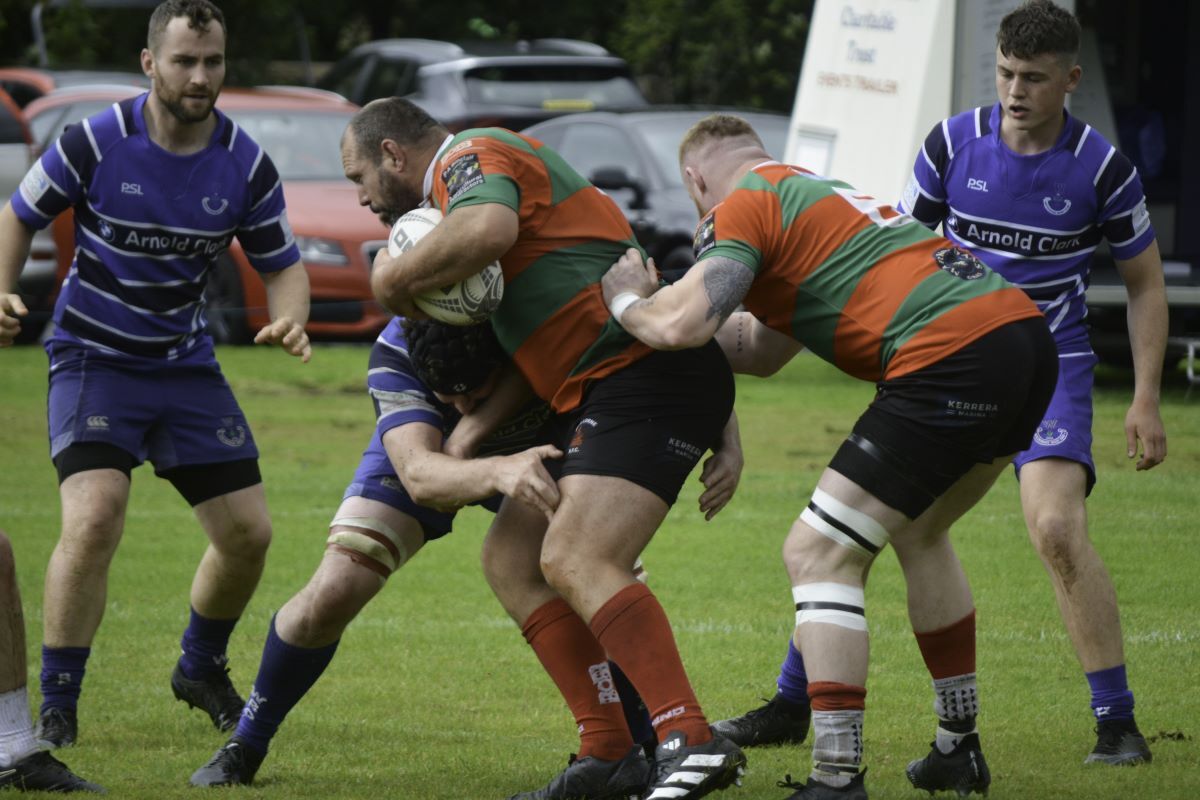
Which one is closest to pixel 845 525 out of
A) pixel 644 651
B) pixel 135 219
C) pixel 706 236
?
pixel 644 651

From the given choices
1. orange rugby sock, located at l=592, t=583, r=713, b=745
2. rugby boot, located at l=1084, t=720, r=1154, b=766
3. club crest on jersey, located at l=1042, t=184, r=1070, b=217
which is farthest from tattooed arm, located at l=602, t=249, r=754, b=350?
rugby boot, located at l=1084, t=720, r=1154, b=766

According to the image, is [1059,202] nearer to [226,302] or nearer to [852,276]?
[852,276]

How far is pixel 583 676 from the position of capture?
5352 millimetres

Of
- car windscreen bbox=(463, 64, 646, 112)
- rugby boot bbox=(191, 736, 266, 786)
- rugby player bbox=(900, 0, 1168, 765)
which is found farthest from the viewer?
car windscreen bbox=(463, 64, 646, 112)

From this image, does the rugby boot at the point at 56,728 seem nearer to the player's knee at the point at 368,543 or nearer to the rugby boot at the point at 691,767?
the player's knee at the point at 368,543

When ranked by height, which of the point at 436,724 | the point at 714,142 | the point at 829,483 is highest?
the point at 714,142

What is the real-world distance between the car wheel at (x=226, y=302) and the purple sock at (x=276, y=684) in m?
9.84

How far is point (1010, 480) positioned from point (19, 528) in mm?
5718

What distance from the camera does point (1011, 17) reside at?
587 cm

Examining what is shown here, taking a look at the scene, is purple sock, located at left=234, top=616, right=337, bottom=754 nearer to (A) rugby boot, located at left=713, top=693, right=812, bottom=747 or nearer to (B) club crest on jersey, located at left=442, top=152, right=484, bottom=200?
(A) rugby boot, located at left=713, top=693, right=812, bottom=747

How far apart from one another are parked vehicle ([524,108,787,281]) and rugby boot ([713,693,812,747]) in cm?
846

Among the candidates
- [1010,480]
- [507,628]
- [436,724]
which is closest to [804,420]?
[1010,480]

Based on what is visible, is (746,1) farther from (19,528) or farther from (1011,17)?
(1011,17)

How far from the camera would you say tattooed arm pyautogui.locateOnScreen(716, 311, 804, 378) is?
565cm
